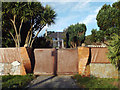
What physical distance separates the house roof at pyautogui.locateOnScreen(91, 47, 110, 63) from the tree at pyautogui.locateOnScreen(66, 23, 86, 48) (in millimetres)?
28619

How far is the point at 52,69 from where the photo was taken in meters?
7.24

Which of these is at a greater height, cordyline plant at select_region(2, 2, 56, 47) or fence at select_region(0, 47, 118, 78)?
cordyline plant at select_region(2, 2, 56, 47)

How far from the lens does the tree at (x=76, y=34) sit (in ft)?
118

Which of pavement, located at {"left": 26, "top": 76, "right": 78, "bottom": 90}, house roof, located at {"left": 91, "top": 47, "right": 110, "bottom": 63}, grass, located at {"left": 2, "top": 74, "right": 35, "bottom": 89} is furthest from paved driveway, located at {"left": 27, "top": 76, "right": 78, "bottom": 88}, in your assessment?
house roof, located at {"left": 91, "top": 47, "right": 110, "bottom": 63}

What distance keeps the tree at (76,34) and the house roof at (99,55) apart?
A: 2862cm

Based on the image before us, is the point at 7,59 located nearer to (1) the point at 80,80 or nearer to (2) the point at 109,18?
(1) the point at 80,80

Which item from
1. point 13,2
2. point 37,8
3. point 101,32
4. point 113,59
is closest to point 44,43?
point 37,8

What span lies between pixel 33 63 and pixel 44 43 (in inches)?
431

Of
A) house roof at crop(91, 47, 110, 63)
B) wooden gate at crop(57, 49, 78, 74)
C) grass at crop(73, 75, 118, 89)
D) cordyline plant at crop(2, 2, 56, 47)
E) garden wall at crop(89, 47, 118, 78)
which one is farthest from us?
cordyline plant at crop(2, 2, 56, 47)

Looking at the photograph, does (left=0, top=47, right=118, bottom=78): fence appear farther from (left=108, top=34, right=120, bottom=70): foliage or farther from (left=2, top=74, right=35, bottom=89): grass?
(left=2, top=74, right=35, bottom=89): grass

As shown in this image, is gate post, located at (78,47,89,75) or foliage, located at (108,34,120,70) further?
gate post, located at (78,47,89,75)

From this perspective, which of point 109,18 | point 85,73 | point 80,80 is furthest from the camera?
point 109,18

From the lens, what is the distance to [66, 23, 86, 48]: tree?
36.1 meters

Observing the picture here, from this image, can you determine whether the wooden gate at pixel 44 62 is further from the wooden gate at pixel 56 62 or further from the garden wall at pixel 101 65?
the garden wall at pixel 101 65
